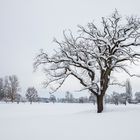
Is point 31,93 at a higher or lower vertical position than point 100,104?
higher

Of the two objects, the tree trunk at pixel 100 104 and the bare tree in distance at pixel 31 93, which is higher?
the bare tree in distance at pixel 31 93

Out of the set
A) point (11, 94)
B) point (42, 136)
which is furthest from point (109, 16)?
point (11, 94)

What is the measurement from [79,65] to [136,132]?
13.0m

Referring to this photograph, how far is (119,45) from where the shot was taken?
22766 millimetres

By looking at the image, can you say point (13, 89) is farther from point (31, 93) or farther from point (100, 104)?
point (100, 104)

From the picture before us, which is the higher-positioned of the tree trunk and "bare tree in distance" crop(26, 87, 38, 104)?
"bare tree in distance" crop(26, 87, 38, 104)

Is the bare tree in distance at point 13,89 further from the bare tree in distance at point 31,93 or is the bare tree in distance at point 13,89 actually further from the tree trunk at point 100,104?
the tree trunk at point 100,104

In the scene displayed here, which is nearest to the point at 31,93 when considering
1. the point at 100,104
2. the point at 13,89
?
the point at 13,89

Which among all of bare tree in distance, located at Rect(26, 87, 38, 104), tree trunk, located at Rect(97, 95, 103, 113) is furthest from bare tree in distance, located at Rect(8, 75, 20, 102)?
tree trunk, located at Rect(97, 95, 103, 113)

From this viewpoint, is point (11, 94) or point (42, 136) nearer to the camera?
point (42, 136)

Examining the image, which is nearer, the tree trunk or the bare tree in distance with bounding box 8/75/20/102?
the tree trunk

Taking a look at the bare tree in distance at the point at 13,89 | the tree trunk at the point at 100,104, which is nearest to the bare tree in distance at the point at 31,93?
the bare tree in distance at the point at 13,89

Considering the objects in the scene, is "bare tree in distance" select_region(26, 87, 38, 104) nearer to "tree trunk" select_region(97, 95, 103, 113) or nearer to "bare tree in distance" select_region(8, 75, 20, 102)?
"bare tree in distance" select_region(8, 75, 20, 102)

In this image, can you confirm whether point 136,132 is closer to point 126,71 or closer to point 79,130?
point 79,130
